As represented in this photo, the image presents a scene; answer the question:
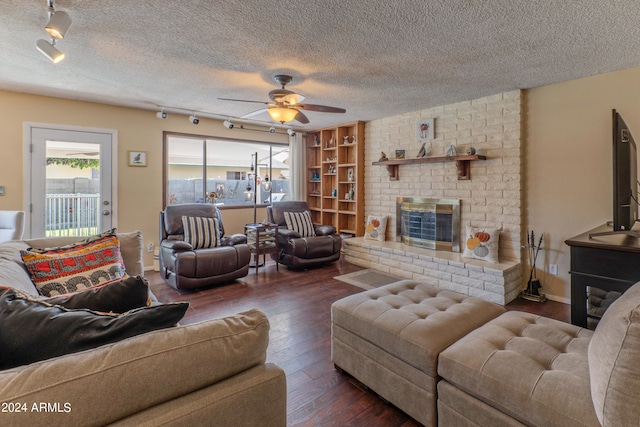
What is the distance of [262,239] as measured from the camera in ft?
15.3

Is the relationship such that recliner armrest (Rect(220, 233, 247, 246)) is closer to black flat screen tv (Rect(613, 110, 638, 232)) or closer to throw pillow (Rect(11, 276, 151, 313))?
throw pillow (Rect(11, 276, 151, 313))

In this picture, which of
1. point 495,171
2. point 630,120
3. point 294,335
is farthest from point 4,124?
point 630,120

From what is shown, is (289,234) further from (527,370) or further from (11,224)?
(527,370)

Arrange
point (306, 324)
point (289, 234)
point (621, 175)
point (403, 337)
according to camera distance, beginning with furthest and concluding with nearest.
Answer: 1. point (289, 234)
2. point (306, 324)
3. point (621, 175)
4. point (403, 337)

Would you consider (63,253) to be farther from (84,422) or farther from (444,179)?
(444,179)

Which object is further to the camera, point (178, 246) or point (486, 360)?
point (178, 246)

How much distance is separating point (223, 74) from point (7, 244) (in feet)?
7.27

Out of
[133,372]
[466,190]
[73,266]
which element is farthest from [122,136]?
[466,190]

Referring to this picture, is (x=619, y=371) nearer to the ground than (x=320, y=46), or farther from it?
nearer to the ground

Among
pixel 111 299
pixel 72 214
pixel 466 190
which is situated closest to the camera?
pixel 111 299

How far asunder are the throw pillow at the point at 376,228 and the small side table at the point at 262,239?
1.52 meters

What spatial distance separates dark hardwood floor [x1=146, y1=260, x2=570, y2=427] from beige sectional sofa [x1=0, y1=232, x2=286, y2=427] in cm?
89

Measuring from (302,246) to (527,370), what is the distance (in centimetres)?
349

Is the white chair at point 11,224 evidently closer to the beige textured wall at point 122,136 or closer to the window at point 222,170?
the beige textured wall at point 122,136
